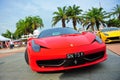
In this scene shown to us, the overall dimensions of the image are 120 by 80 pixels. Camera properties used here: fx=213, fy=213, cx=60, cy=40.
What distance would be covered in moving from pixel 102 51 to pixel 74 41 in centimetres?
63

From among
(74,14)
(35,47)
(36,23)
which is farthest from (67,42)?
(36,23)

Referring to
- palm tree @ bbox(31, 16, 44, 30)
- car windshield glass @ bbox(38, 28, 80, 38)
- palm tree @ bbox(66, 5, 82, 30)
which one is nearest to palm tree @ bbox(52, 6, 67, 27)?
palm tree @ bbox(66, 5, 82, 30)

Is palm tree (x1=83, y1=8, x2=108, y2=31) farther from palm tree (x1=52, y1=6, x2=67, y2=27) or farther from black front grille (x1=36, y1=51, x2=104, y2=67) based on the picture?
black front grille (x1=36, y1=51, x2=104, y2=67)

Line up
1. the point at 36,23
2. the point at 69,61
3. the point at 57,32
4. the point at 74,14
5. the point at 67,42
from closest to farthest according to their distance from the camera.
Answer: the point at 69,61 → the point at 67,42 → the point at 57,32 → the point at 74,14 → the point at 36,23

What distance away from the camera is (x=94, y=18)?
54.5m

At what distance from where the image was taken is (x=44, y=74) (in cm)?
458

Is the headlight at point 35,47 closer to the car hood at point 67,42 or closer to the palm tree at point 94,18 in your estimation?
the car hood at point 67,42

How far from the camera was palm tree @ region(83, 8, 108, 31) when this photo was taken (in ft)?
177

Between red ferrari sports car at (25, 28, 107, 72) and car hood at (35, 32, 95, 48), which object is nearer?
red ferrari sports car at (25, 28, 107, 72)

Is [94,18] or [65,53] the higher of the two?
[94,18]

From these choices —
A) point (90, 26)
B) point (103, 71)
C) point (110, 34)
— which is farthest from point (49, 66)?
point (90, 26)

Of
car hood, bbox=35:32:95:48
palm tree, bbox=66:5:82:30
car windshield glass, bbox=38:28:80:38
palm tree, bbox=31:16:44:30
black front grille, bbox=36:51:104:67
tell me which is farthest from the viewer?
palm tree, bbox=31:16:44:30

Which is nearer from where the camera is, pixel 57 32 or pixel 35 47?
pixel 35 47

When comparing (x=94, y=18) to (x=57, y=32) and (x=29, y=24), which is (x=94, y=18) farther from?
(x=57, y=32)
